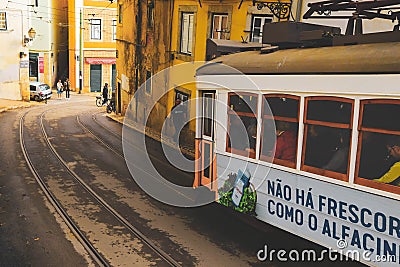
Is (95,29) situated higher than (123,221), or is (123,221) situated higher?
(95,29)

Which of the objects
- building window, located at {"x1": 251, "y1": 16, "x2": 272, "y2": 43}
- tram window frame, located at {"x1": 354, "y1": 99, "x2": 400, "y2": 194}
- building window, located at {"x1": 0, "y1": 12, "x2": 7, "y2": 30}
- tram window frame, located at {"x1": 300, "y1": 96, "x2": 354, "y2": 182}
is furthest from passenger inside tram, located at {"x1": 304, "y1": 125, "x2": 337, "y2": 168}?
building window, located at {"x1": 0, "y1": 12, "x2": 7, "y2": 30}

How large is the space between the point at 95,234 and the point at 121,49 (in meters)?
20.5

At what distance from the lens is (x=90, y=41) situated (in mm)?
41656

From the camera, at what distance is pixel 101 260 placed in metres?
7.60

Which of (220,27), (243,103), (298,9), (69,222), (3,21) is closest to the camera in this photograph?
(243,103)

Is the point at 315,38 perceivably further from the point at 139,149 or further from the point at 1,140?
the point at 1,140

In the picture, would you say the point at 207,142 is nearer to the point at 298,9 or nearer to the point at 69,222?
the point at 69,222

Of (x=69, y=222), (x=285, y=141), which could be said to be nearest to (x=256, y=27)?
(x=285, y=141)

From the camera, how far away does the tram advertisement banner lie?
561cm

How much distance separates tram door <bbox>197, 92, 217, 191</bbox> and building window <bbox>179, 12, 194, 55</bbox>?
910 centimetres

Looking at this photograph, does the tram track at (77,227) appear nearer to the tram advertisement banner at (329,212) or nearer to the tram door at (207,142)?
the tram door at (207,142)

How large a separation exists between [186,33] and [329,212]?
42.8ft

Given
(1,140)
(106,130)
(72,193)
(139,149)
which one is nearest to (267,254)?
(72,193)

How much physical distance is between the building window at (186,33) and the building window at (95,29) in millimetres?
25547
